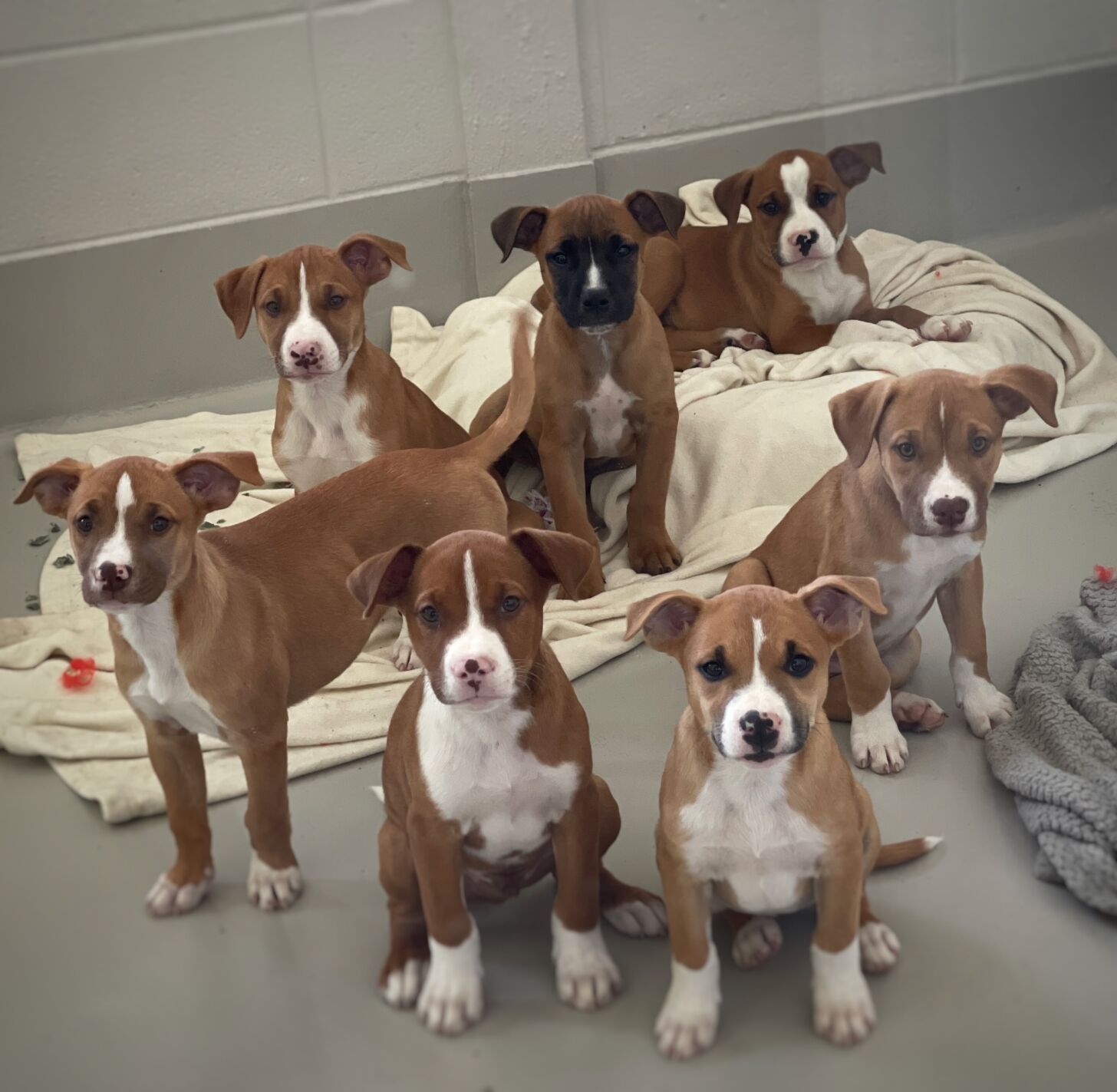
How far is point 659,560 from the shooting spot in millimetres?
3990

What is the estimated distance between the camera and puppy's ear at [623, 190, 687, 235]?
12.1ft

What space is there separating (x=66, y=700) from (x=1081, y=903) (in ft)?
7.74

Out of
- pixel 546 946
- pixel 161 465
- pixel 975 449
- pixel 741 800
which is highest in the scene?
pixel 161 465

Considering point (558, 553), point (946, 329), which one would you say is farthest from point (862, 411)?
point (946, 329)

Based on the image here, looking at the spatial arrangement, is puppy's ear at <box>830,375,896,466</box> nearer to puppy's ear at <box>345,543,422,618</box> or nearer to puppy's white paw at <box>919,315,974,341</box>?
puppy's ear at <box>345,543,422,618</box>

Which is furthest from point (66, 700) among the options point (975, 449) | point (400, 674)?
point (975, 449)

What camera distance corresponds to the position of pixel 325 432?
357cm

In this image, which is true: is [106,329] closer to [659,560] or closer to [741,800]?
[659,560]

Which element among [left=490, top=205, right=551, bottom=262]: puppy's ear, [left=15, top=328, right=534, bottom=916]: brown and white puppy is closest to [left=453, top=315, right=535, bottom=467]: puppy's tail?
[left=15, top=328, right=534, bottom=916]: brown and white puppy

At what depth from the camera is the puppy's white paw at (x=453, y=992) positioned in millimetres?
2303

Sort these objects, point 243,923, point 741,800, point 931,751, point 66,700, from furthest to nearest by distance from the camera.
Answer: point 66,700 → point 931,751 → point 243,923 → point 741,800

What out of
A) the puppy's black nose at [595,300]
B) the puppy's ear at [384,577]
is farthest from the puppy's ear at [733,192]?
the puppy's ear at [384,577]

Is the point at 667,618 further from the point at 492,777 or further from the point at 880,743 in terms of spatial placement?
the point at 880,743

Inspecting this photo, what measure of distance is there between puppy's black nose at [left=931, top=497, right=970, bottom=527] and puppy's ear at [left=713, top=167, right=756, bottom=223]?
222 cm
